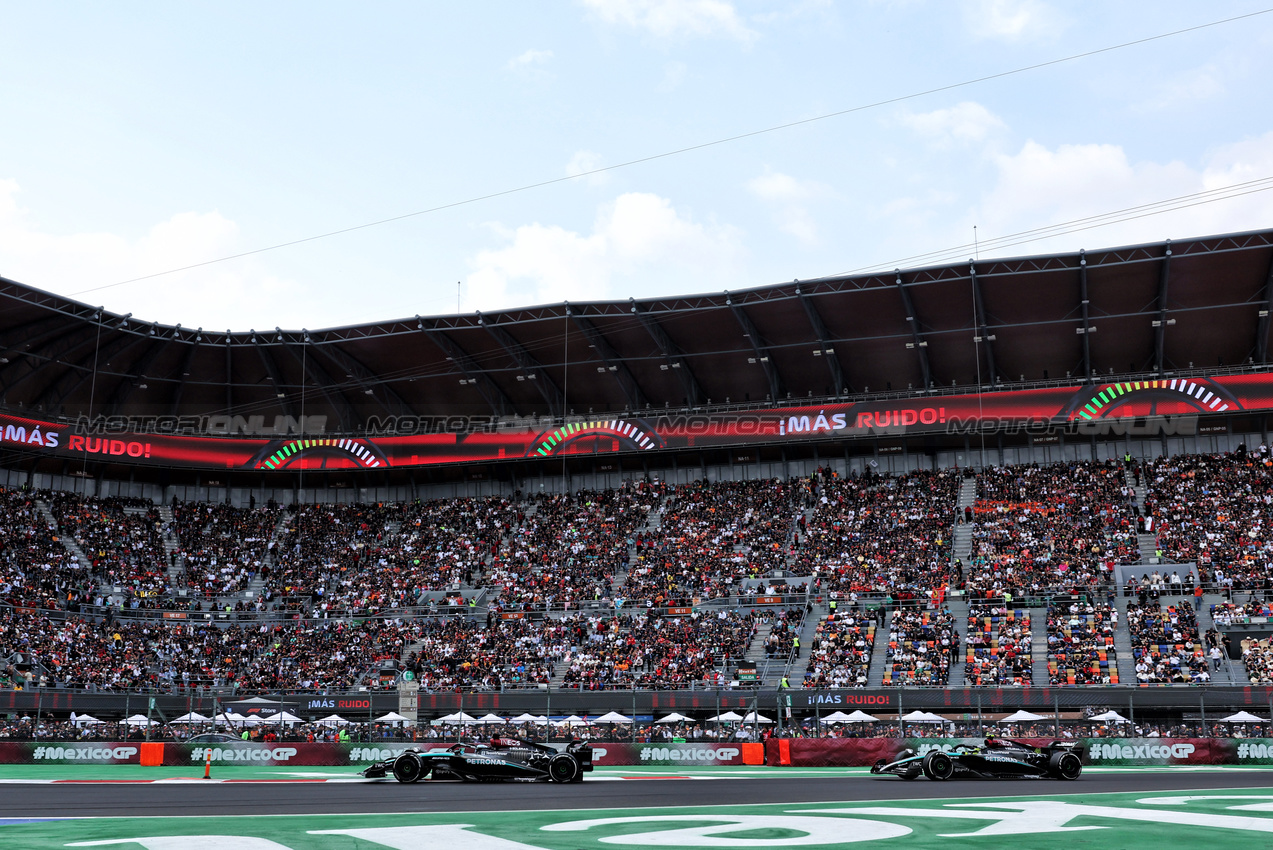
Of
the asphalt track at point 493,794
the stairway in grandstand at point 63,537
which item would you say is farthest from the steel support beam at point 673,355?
the asphalt track at point 493,794

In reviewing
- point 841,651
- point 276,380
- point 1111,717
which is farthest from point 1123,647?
point 276,380

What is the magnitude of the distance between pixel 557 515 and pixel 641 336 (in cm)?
1108

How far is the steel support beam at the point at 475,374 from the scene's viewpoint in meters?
55.6

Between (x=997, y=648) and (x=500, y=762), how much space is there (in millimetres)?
23264

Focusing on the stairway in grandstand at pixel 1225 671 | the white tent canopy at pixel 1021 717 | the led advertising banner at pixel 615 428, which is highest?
the led advertising banner at pixel 615 428

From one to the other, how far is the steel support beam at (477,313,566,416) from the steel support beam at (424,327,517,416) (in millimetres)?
2305

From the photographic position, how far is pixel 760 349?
2127 inches

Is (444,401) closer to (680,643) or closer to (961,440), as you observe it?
(680,643)

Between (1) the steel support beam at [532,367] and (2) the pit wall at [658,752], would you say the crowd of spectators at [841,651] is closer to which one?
(2) the pit wall at [658,752]

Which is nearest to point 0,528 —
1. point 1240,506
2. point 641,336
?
point 641,336

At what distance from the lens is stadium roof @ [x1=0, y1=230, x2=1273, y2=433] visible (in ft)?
158

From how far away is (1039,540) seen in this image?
47062 mm

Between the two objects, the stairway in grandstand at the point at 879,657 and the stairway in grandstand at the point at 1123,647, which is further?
the stairway in grandstand at the point at 879,657

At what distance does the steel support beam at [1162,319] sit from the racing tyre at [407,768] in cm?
3608
